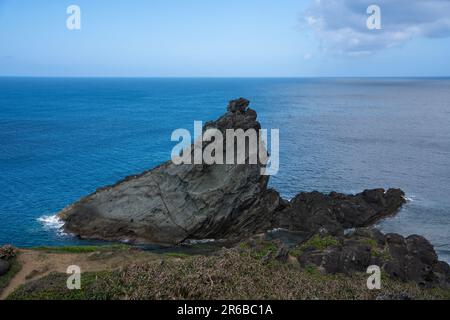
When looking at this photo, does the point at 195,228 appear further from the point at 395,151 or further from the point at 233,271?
the point at 395,151

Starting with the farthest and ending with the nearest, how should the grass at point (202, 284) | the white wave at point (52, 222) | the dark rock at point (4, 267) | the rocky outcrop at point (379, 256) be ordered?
1. the white wave at point (52, 222)
2. the rocky outcrop at point (379, 256)
3. the dark rock at point (4, 267)
4. the grass at point (202, 284)

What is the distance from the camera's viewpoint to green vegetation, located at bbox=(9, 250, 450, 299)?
24.1m

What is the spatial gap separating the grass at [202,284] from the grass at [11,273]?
228 cm

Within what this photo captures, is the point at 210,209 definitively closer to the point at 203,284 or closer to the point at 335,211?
the point at 335,211

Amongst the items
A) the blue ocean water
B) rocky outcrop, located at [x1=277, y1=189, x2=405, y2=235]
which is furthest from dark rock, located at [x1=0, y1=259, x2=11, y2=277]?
rocky outcrop, located at [x1=277, y1=189, x2=405, y2=235]

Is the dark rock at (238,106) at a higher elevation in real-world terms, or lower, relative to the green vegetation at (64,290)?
higher

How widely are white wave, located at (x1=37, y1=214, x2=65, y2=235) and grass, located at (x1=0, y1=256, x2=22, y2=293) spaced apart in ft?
52.4

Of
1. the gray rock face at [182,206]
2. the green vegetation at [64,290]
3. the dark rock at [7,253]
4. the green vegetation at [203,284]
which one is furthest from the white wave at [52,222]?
the green vegetation at [64,290]

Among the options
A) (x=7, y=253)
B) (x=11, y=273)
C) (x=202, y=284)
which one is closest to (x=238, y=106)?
(x=7, y=253)

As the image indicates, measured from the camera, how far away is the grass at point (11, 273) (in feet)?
103

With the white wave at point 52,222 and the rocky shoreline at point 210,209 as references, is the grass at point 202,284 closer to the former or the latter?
the rocky shoreline at point 210,209

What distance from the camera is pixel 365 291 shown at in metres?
27.9

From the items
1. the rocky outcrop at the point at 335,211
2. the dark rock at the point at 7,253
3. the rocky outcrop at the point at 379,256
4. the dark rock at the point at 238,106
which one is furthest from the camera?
the dark rock at the point at 238,106
